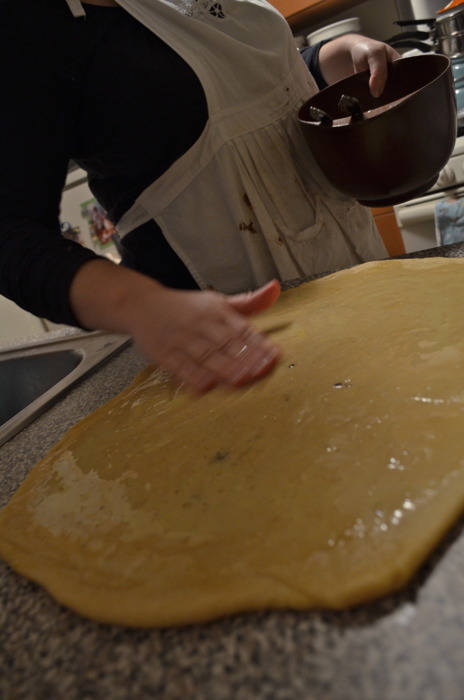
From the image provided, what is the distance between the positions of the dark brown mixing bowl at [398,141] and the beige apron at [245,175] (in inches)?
2.8

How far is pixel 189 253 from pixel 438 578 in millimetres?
693

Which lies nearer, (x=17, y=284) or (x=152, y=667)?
(x=152, y=667)

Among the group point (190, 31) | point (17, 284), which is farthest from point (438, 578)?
point (190, 31)

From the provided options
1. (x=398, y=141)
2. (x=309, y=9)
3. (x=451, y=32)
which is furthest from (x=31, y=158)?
(x=309, y=9)

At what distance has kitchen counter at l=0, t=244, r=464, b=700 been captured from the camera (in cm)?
28

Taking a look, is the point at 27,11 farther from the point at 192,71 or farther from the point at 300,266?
the point at 300,266

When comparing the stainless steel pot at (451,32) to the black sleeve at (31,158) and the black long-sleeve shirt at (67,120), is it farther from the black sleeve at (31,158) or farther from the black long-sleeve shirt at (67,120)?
the black sleeve at (31,158)

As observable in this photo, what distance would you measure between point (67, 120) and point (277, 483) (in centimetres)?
57

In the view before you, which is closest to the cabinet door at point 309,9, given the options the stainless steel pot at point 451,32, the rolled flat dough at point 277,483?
the stainless steel pot at point 451,32

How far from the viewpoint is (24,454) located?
2.38 ft

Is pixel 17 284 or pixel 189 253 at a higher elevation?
pixel 17 284

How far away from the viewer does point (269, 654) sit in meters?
0.32

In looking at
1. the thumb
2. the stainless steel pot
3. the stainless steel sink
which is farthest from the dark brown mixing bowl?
the stainless steel pot

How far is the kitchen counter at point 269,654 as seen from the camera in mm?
284
